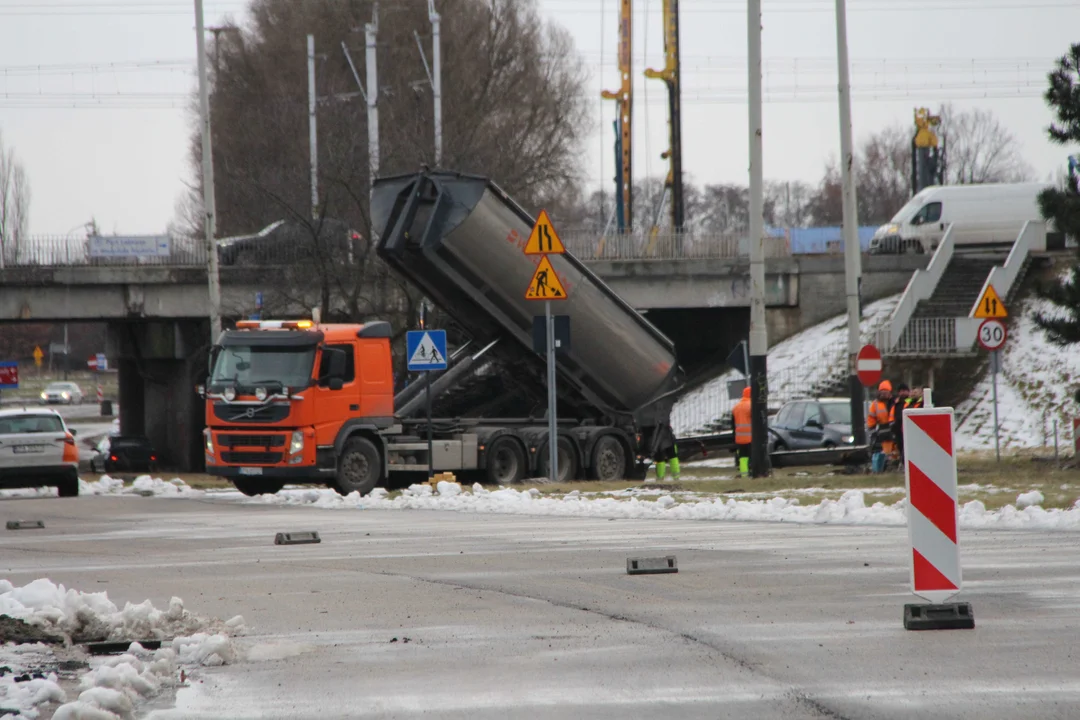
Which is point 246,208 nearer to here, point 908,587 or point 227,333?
point 227,333

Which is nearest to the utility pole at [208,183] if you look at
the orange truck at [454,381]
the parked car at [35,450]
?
the parked car at [35,450]

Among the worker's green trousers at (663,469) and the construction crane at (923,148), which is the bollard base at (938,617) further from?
the construction crane at (923,148)

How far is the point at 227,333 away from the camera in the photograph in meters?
24.0

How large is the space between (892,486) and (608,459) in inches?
270

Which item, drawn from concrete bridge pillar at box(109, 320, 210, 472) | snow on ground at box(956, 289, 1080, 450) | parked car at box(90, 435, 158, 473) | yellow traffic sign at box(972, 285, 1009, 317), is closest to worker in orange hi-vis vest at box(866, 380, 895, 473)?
yellow traffic sign at box(972, 285, 1009, 317)

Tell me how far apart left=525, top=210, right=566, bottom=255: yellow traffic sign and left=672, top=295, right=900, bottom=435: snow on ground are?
2310cm

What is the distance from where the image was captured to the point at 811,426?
112 feet

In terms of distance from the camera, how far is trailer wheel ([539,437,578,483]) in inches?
1035

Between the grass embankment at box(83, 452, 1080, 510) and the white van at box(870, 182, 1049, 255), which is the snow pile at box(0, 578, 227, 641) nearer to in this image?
Answer: the grass embankment at box(83, 452, 1080, 510)

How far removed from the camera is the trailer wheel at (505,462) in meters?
25.8

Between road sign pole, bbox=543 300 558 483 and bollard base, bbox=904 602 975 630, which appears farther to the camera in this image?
road sign pole, bbox=543 300 558 483

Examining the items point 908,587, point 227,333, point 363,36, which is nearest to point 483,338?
point 227,333

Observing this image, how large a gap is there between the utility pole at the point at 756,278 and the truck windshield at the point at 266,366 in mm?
7045

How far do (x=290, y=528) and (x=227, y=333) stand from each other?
24.4 ft
